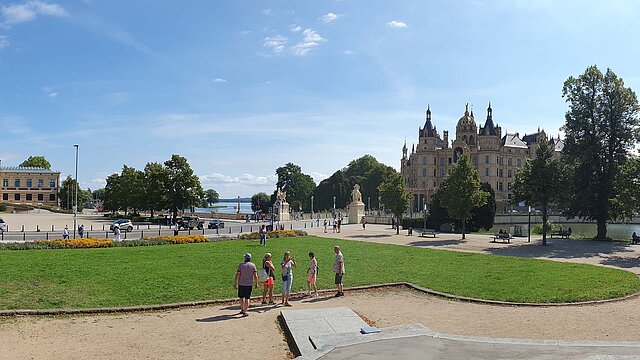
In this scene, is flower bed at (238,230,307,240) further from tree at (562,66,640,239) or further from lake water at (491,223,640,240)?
lake water at (491,223,640,240)

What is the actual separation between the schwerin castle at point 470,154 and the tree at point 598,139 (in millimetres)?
72753

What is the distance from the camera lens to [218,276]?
20438mm

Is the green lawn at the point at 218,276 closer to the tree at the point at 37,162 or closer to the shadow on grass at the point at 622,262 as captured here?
the shadow on grass at the point at 622,262

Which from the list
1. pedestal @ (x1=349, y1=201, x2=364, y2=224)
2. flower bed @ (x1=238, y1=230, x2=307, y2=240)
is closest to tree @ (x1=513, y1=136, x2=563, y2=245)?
flower bed @ (x1=238, y1=230, x2=307, y2=240)

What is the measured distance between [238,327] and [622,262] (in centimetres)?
2468

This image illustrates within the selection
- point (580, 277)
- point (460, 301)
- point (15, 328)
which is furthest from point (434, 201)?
point (15, 328)

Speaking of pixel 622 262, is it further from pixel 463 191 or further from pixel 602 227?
pixel 463 191

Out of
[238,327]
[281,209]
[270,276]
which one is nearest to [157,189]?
[281,209]

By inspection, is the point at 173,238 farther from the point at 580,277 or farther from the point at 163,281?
the point at 580,277

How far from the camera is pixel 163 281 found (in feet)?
62.7

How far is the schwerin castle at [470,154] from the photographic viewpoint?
118 metres

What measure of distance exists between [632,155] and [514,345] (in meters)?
39.4

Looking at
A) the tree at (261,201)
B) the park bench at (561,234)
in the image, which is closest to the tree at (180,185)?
the park bench at (561,234)

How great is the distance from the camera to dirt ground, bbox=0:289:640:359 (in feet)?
37.7
